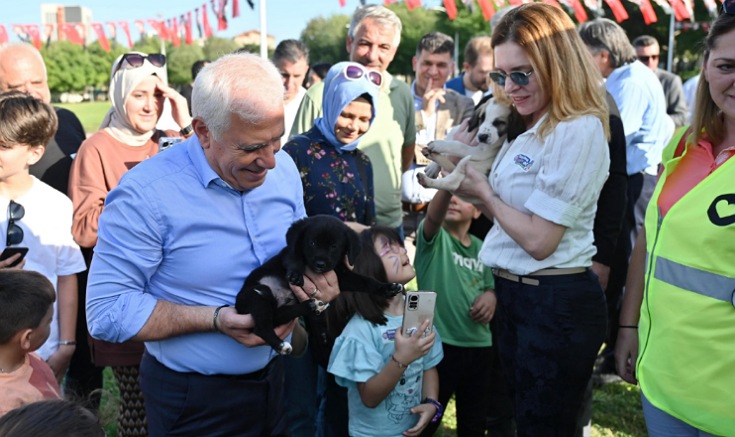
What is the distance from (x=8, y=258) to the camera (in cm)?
313

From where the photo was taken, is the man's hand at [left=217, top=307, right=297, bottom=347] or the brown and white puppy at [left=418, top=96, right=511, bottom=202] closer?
the man's hand at [left=217, top=307, right=297, bottom=347]

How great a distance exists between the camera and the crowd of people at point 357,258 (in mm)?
2178

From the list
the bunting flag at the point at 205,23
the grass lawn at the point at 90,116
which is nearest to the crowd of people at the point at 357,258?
the bunting flag at the point at 205,23

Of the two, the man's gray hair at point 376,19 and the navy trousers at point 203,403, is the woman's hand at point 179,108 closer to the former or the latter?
the man's gray hair at point 376,19

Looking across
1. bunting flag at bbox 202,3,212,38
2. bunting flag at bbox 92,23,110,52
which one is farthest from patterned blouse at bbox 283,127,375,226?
bunting flag at bbox 92,23,110,52

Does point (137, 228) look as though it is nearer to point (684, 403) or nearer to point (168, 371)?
point (168, 371)

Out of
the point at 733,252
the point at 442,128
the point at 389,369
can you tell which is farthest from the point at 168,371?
the point at 442,128

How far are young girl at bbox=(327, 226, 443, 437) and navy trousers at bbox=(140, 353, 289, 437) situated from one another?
75 centimetres

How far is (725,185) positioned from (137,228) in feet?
6.21

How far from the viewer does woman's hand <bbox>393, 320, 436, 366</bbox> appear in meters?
3.05

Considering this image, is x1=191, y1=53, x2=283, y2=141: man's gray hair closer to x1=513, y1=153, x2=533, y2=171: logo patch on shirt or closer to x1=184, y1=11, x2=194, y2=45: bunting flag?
x1=513, y1=153, x2=533, y2=171: logo patch on shirt

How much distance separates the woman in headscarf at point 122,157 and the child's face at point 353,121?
3.60ft

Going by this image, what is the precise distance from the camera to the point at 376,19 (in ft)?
16.8

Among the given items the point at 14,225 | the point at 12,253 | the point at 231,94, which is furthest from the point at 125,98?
Result: the point at 231,94
